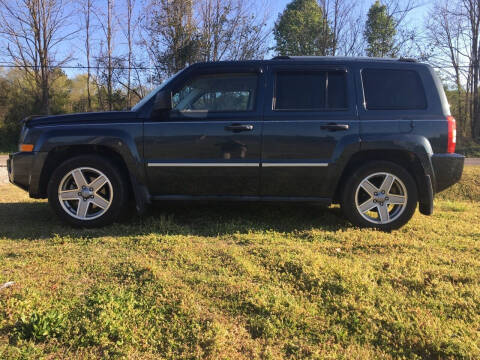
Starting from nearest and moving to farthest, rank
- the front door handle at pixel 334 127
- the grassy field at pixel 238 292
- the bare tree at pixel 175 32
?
the grassy field at pixel 238 292 → the front door handle at pixel 334 127 → the bare tree at pixel 175 32

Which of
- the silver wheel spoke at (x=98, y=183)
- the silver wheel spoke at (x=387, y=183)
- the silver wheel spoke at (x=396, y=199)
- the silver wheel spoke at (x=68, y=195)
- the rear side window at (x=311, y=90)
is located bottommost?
the silver wheel spoke at (x=68, y=195)

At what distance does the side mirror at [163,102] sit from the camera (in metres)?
3.54

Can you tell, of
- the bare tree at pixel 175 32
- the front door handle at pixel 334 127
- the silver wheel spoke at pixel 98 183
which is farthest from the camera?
the bare tree at pixel 175 32

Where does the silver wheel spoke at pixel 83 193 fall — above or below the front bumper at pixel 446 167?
below

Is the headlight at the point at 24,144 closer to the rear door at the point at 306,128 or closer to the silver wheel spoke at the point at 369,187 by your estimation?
the rear door at the point at 306,128

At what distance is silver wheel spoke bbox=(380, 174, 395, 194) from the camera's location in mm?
3650

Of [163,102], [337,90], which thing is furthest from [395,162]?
[163,102]

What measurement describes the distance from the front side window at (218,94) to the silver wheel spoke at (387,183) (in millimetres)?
1653

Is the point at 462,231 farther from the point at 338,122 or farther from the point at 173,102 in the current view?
the point at 173,102

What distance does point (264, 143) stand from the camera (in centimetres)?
356

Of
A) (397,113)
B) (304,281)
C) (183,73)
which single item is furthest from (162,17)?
(304,281)

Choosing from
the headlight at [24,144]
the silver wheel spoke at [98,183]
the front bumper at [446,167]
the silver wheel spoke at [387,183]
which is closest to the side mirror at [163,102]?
the silver wheel spoke at [98,183]

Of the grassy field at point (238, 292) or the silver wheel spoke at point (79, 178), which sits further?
the silver wheel spoke at point (79, 178)

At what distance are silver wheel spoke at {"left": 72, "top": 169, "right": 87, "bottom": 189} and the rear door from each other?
1.96 metres
